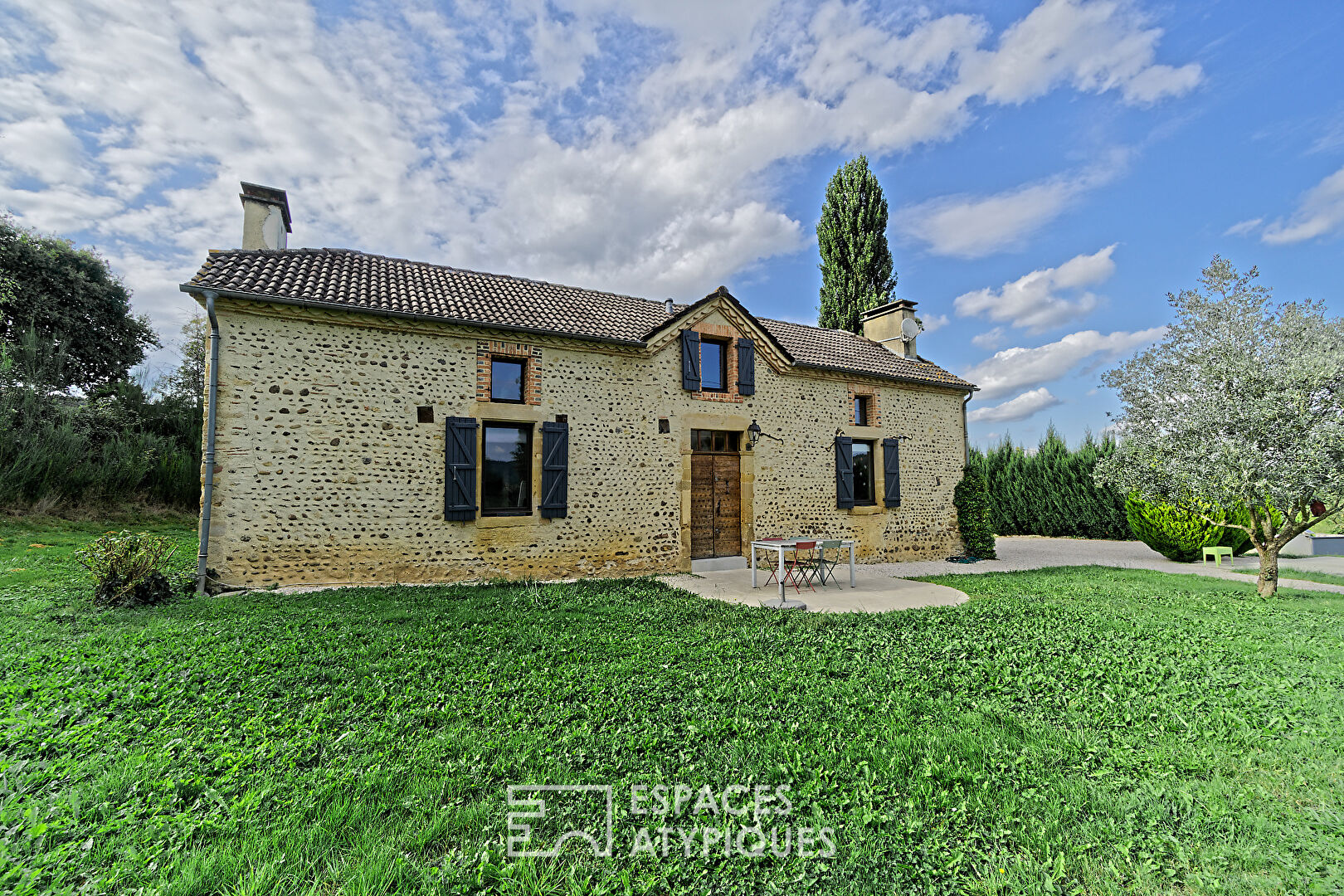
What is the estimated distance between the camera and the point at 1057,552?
45.1ft

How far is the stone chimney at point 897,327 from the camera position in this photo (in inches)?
559

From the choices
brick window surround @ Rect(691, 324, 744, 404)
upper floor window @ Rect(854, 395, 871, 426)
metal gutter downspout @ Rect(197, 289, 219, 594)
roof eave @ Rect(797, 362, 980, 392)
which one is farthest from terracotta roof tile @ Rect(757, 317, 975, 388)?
metal gutter downspout @ Rect(197, 289, 219, 594)

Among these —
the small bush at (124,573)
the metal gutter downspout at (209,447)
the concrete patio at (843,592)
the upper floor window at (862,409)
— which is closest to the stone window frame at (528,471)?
the concrete patio at (843,592)

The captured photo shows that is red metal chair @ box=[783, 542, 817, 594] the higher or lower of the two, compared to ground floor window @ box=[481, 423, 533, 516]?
lower

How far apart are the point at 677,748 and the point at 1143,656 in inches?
181

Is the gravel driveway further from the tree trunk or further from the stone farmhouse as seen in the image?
the tree trunk

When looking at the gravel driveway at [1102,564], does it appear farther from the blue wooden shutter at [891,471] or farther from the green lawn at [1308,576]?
the blue wooden shutter at [891,471]

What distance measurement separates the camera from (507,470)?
29.1 feet

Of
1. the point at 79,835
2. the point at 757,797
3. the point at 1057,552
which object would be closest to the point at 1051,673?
the point at 757,797

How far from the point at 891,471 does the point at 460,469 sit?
926 centimetres

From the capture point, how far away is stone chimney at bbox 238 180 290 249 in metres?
9.33

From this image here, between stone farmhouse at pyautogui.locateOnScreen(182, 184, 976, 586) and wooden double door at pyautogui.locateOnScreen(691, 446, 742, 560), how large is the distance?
0.04m

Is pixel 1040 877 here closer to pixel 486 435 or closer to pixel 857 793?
pixel 857 793

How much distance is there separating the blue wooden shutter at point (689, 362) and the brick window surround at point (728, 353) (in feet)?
1.11
